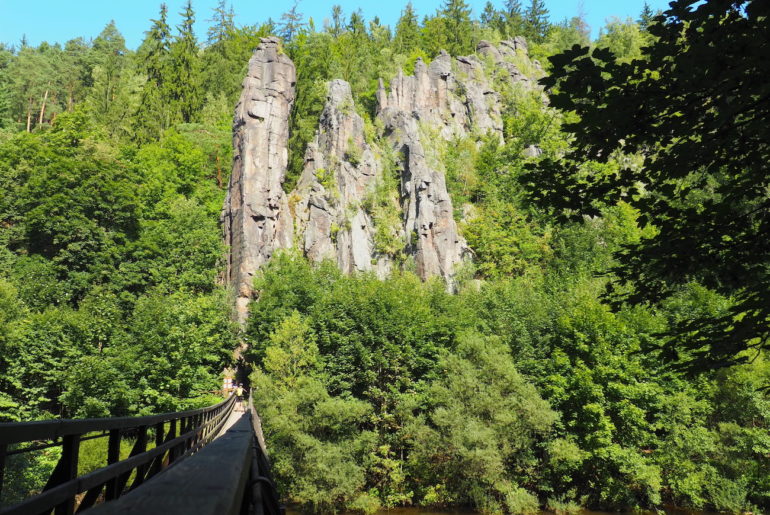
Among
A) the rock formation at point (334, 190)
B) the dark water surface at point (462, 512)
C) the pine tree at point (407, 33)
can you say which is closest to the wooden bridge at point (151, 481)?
the dark water surface at point (462, 512)

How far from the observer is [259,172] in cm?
5109

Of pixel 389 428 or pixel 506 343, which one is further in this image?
pixel 506 343

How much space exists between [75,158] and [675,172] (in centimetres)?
4936

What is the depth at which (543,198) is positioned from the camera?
272 inches

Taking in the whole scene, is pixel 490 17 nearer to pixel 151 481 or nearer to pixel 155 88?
pixel 155 88

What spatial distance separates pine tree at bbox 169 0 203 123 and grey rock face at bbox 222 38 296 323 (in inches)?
396

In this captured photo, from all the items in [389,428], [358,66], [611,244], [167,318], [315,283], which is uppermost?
[358,66]

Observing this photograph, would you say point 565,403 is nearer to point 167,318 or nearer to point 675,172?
point 167,318

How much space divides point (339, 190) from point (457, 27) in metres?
38.1

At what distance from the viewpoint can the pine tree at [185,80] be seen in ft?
197

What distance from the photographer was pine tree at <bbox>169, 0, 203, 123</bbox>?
59938 mm

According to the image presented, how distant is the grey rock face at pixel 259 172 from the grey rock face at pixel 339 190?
7.92ft

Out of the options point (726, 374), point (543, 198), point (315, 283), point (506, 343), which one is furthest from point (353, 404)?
point (543, 198)

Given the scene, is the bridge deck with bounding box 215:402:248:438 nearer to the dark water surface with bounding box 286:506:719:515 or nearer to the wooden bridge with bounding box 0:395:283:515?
the wooden bridge with bounding box 0:395:283:515
